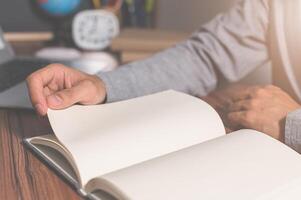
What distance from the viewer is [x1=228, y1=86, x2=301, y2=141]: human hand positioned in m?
0.71

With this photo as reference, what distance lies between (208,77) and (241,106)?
0.22 meters

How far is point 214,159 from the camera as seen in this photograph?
0.54 meters

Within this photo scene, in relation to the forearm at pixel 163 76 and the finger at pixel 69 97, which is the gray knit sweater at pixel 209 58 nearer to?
the forearm at pixel 163 76

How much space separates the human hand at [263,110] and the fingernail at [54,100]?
0.85 ft

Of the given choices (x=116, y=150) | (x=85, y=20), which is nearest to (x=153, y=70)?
(x=116, y=150)

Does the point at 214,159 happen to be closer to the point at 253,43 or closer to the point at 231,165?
the point at 231,165

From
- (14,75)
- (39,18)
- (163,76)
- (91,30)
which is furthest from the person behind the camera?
(39,18)

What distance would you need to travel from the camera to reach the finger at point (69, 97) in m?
0.65

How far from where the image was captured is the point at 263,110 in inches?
28.6

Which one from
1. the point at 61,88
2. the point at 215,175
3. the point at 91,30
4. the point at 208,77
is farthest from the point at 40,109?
the point at 91,30

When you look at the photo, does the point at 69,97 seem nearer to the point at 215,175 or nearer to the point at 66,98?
the point at 66,98

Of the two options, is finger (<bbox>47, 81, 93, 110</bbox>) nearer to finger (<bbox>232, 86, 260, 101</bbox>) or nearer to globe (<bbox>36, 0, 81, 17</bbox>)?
finger (<bbox>232, 86, 260, 101</bbox>)

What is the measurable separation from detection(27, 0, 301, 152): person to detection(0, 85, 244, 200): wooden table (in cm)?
6

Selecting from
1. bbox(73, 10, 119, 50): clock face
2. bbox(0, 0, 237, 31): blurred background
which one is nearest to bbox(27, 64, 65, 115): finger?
bbox(73, 10, 119, 50): clock face
